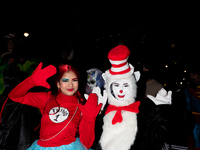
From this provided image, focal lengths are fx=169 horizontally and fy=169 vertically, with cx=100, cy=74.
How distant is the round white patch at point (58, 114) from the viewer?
212 centimetres

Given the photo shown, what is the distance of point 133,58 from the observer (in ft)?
21.0

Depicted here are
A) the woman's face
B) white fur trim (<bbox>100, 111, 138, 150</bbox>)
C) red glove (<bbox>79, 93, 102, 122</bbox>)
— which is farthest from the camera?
the woman's face

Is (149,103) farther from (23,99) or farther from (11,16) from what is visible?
(11,16)

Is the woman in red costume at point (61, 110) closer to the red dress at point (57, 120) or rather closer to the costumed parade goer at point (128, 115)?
the red dress at point (57, 120)

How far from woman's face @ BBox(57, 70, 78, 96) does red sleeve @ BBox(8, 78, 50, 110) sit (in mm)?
279

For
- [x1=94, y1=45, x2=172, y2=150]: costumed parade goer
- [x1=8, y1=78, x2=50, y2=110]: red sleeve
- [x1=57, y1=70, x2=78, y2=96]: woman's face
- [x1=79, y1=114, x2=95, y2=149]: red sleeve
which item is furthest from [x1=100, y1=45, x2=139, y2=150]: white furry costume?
[x1=8, y1=78, x2=50, y2=110]: red sleeve

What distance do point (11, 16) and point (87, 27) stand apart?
129 inches

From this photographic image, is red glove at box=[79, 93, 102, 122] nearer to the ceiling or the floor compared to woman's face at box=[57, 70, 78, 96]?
nearer to the floor

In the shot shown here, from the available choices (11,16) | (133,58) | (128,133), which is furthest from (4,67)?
(11,16)

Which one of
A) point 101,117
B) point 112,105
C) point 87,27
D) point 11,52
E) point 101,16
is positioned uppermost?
point 101,16

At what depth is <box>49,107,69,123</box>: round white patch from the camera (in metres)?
2.12

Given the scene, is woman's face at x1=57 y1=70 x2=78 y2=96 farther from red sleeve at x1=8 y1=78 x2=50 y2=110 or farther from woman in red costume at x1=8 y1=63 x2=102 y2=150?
red sleeve at x1=8 y1=78 x2=50 y2=110

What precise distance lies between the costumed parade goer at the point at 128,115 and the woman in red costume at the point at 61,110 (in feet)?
0.70

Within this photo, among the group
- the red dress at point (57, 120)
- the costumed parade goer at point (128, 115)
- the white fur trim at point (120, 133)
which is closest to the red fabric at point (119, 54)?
the costumed parade goer at point (128, 115)
